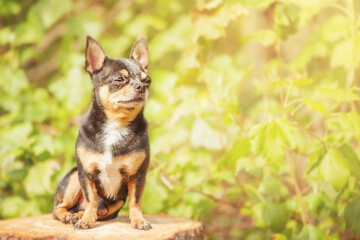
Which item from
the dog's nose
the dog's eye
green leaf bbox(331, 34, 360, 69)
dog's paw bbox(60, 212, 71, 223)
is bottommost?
dog's paw bbox(60, 212, 71, 223)

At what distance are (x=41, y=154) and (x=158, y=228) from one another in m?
1.54

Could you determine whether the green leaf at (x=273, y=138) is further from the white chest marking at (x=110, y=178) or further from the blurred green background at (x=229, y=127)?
the white chest marking at (x=110, y=178)

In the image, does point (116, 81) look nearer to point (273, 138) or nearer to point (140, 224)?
point (140, 224)

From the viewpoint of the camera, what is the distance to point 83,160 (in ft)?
7.28

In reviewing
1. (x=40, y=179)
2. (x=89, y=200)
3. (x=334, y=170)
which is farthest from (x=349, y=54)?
(x=40, y=179)

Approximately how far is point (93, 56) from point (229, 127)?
2129 millimetres

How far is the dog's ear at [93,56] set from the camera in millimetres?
2250

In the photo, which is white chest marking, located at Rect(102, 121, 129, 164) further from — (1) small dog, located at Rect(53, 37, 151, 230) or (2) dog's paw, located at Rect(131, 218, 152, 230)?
(2) dog's paw, located at Rect(131, 218, 152, 230)

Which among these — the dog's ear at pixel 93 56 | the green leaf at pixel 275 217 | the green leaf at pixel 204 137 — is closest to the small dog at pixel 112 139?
the dog's ear at pixel 93 56

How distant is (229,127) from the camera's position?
408 centimetres

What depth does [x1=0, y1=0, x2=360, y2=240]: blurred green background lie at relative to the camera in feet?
9.02

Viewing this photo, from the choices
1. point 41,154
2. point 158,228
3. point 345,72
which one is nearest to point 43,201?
point 41,154

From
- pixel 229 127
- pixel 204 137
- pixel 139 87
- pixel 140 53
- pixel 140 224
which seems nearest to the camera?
pixel 139 87

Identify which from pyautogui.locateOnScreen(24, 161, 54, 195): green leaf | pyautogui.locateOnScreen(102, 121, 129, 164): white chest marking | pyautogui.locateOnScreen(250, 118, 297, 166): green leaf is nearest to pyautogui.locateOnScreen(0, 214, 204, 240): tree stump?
pyautogui.locateOnScreen(102, 121, 129, 164): white chest marking
